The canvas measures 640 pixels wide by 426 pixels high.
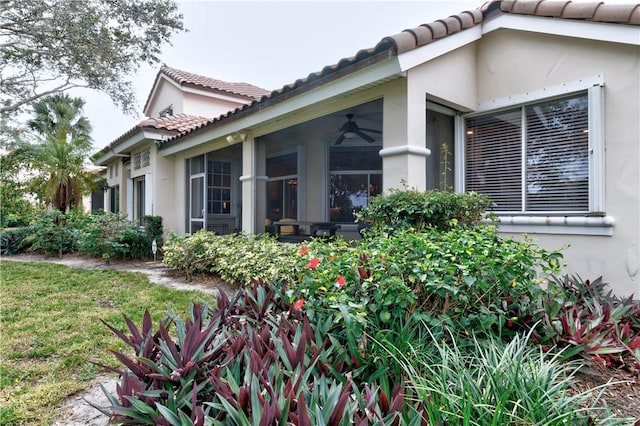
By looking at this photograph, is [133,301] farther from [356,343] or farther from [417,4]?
[417,4]

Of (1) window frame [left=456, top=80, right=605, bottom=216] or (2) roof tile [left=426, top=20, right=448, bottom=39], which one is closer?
(1) window frame [left=456, top=80, right=605, bottom=216]

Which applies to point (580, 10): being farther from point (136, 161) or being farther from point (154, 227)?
point (136, 161)

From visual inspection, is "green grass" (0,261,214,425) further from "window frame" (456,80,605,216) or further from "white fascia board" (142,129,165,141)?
"window frame" (456,80,605,216)

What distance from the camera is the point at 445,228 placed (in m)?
4.30

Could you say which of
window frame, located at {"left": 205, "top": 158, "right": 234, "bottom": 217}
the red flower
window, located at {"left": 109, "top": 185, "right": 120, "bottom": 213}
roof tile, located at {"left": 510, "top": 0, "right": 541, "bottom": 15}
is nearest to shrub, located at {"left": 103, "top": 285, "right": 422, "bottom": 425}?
the red flower

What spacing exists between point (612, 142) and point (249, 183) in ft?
21.0

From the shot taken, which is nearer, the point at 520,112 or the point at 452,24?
the point at 452,24

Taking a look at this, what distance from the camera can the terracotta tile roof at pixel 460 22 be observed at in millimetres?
4254

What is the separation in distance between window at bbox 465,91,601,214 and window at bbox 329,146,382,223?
352cm

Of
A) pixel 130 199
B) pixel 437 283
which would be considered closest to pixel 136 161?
pixel 130 199

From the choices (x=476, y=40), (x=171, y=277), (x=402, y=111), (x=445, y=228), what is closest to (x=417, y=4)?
(x=476, y=40)

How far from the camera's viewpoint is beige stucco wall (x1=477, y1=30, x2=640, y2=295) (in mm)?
4297

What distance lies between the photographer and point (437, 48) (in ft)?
15.8

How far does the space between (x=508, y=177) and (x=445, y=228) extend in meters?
2.00
